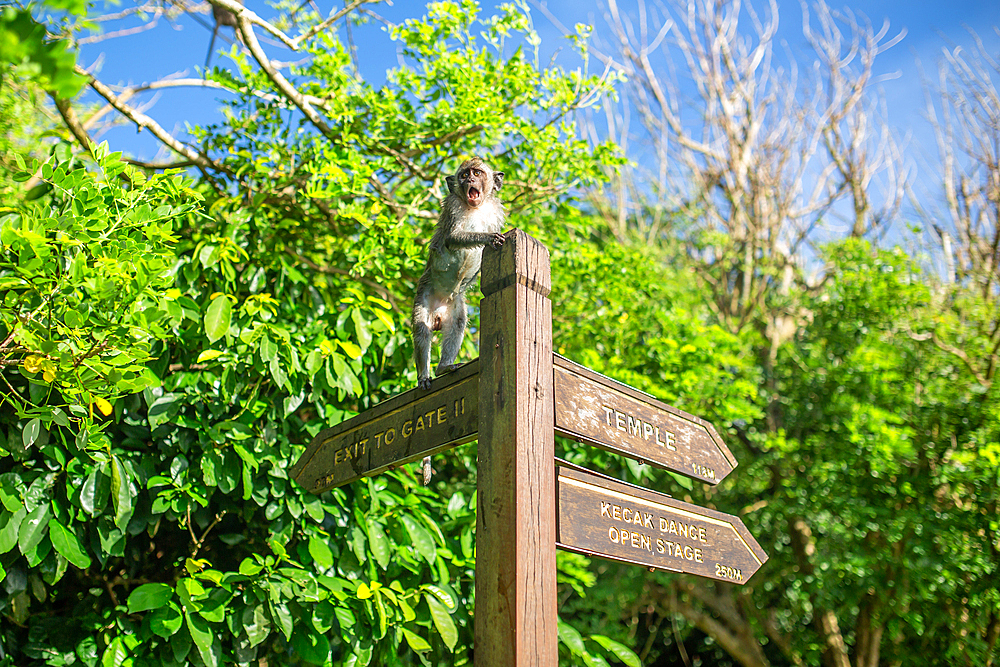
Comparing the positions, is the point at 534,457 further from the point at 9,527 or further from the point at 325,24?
the point at 325,24

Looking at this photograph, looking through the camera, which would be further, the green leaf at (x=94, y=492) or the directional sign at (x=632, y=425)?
the green leaf at (x=94, y=492)

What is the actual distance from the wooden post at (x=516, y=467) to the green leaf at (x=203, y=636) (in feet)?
4.90

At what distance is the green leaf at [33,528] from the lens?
275cm

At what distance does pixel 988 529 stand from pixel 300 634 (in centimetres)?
575

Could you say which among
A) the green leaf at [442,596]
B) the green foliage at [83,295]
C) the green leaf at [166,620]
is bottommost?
the green leaf at [166,620]

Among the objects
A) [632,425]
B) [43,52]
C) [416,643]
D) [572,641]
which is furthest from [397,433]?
[43,52]

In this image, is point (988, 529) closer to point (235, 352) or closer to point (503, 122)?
point (503, 122)

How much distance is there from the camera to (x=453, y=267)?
301 cm

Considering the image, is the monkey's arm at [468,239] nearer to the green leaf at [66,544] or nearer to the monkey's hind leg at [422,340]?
the monkey's hind leg at [422,340]

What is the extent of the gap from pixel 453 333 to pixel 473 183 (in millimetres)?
625

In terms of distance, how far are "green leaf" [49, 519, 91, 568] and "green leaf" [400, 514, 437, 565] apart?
1314 millimetres

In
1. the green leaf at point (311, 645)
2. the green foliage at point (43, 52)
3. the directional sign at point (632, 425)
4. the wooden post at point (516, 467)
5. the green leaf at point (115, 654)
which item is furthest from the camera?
the green leaf at point (311, 645)

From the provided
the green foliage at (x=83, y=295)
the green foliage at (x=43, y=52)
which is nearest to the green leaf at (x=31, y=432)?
the green foliage at (x=83, y=295)

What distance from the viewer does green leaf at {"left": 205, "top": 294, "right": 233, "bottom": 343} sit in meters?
3.23
